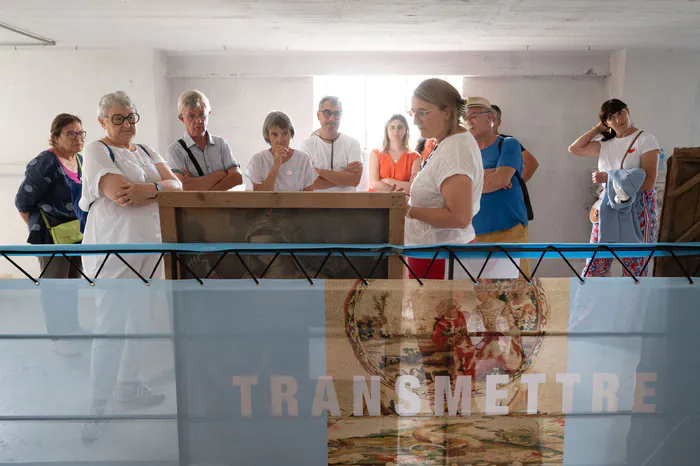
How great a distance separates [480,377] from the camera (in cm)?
136

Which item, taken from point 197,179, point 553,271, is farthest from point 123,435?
point 553,271

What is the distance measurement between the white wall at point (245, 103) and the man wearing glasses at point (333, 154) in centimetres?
236

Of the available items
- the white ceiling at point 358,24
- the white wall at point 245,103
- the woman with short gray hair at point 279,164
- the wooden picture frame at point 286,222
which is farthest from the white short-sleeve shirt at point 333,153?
the white wall at point 245,103

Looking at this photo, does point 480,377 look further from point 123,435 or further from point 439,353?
point 123,435

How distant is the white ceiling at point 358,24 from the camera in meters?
3.70

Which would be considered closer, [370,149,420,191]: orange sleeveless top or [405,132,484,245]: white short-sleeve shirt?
[405,132,484,245]: white short-sleeve shirt

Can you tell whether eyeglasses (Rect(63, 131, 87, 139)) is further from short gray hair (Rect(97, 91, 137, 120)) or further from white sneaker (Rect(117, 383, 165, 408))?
white sneaker (Rect(117, 383, 165, 408))

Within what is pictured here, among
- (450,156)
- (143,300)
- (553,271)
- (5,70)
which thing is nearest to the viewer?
(143,300)

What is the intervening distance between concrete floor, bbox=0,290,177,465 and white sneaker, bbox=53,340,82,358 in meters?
0.01

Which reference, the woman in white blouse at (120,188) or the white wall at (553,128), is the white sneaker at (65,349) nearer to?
the woman in white blouse at (120,188)

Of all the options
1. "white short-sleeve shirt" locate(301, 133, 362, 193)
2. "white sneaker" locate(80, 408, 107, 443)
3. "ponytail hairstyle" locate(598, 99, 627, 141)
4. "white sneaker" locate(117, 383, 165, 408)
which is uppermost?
"ponytail hairstyle" locate(598, 99, 627, 141)

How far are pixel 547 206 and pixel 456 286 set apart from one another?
5.25m

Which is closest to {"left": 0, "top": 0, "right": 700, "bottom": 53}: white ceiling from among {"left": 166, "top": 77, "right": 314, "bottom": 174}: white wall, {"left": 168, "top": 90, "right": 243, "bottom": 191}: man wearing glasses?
{"left": 166, "top": 77, "right": 314, "bottom": 174}: white wall

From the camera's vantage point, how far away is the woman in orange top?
4301 mm
